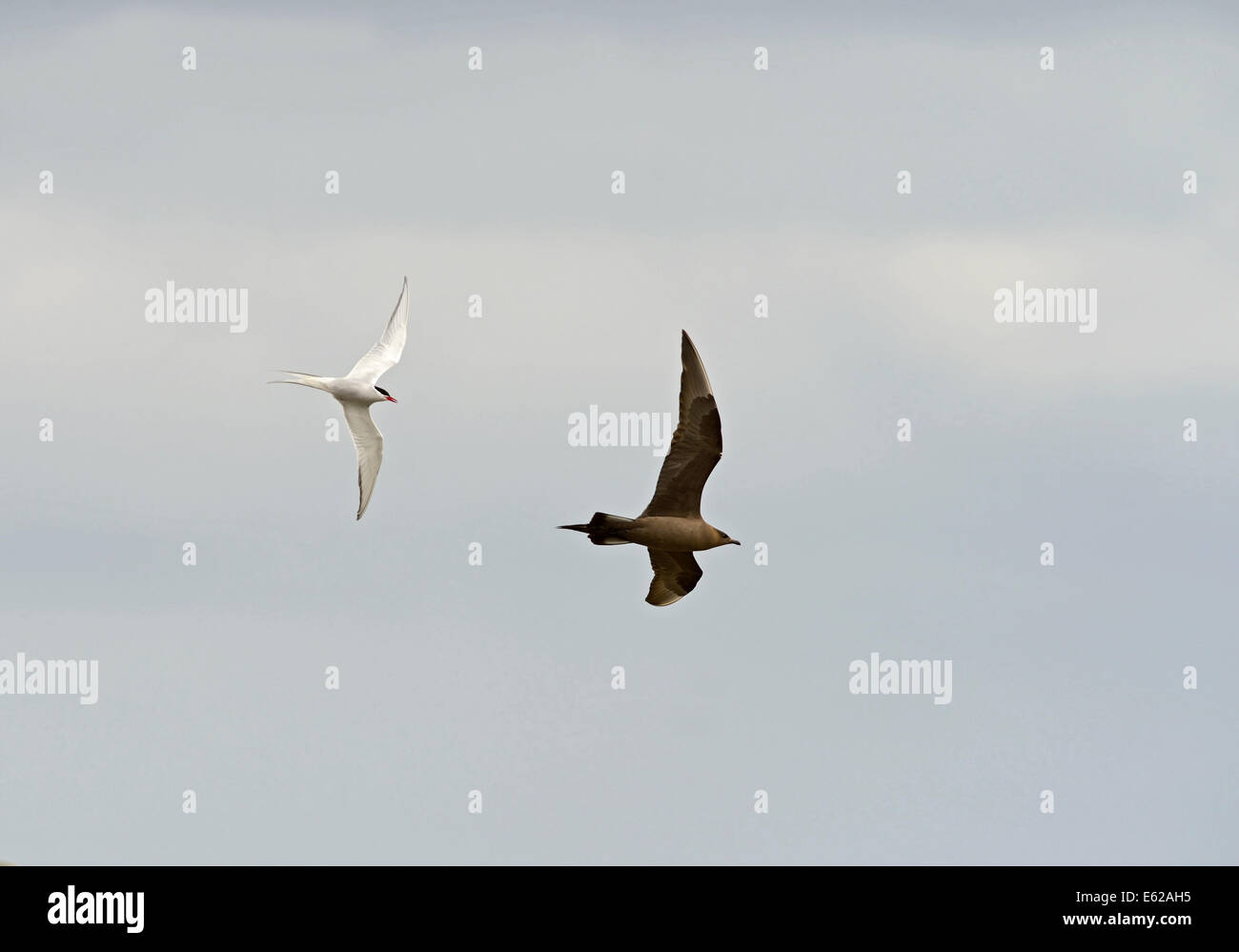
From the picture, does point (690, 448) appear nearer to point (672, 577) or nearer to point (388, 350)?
point (672, 577)

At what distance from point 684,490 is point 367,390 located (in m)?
9.52

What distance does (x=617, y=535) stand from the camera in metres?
45.4

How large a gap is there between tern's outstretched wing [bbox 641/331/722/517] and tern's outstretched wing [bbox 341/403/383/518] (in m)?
9.40

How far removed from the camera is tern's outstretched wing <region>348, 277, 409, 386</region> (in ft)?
179

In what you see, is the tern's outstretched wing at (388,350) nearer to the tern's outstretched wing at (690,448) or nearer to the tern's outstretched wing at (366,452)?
the tern's outstretched wing at (366,452)

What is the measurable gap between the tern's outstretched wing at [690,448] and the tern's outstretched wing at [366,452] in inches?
370

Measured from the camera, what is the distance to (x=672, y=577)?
4859 centimetres

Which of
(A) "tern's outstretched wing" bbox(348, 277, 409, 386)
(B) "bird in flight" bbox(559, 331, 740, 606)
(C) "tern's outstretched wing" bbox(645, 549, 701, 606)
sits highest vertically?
(A) "tern's outstretched wing" bbox(348, 277, 409, 386)

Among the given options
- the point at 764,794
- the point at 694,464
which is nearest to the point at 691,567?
the point at 694,464

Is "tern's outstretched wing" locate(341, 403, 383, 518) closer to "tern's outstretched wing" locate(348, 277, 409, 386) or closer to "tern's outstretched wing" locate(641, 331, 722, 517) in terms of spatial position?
"tern's outstretched wing" locate(348, 277, 409, 386)

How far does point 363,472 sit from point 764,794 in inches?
581

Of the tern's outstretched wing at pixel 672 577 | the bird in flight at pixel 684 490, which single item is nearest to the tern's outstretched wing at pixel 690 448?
the bird in flight at pixel 684 490

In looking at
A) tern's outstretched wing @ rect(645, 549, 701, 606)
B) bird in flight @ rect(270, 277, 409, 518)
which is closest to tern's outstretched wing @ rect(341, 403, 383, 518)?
bird in flight @ rect(270, 277, 409, 518)

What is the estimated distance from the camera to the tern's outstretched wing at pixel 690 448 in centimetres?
4506
